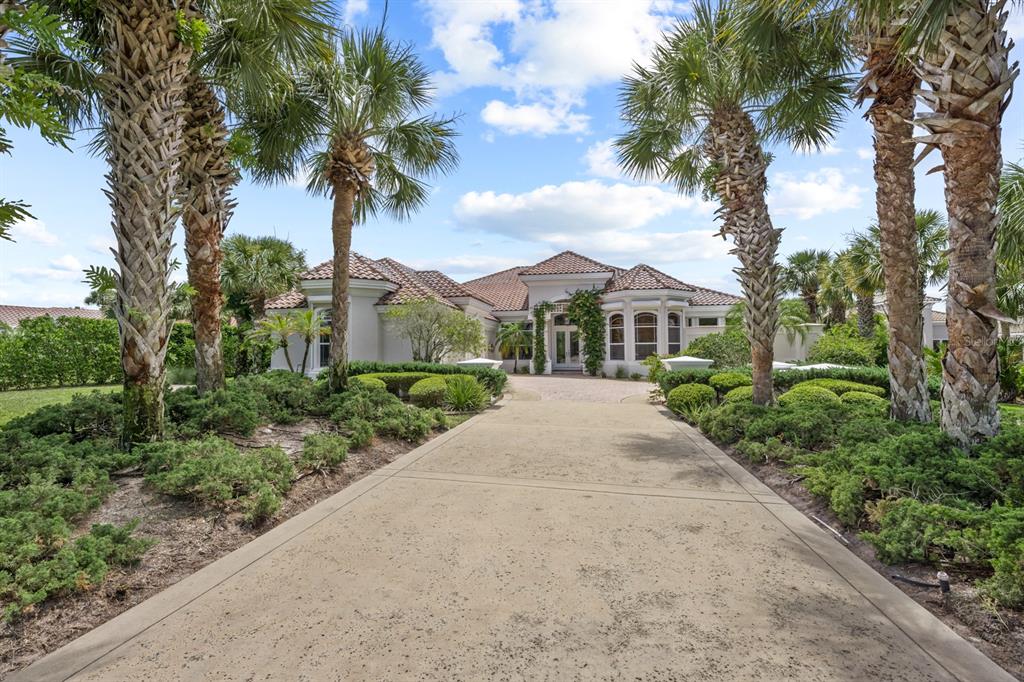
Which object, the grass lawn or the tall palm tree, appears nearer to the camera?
the tall palm tree

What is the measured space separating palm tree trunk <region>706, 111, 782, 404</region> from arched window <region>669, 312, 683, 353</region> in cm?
1460

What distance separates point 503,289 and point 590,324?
10065 mm

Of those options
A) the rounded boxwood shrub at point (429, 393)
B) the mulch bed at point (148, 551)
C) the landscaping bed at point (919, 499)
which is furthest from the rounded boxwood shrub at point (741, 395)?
the mulch bed at point (148, 551)

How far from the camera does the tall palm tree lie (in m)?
5.20

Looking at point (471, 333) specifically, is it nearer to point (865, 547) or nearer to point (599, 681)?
point (865, 547)

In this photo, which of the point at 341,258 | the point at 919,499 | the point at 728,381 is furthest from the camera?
the point at 728,381

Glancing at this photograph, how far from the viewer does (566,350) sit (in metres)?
26.8

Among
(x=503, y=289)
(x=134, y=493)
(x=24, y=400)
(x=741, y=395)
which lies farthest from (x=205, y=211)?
(x=503, y=289)

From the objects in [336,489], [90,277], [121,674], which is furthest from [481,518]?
[90,277]

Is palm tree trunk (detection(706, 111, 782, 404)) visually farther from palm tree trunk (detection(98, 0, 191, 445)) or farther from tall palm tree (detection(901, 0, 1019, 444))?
palm tree trunk (detection(98, 0, 191, 445))

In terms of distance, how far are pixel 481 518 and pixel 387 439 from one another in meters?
3.89

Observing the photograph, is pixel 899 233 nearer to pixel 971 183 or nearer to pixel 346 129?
pixel 971 183

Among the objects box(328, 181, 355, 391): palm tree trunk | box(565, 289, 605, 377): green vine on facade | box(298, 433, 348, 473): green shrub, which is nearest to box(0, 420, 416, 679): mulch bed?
box(298, 433, 348, 473): green shrub

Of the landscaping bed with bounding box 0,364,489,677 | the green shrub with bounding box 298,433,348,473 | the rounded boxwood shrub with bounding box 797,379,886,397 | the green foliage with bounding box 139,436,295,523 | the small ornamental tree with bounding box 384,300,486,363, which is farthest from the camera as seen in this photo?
the small ornamental tree with bounding box 384,300,486,363
